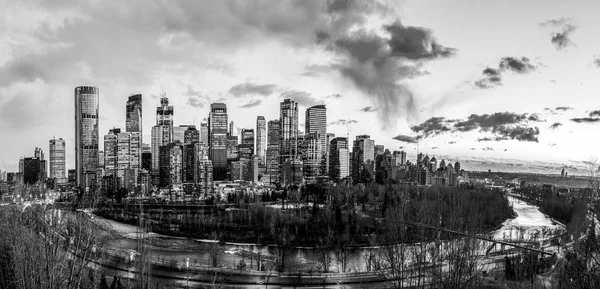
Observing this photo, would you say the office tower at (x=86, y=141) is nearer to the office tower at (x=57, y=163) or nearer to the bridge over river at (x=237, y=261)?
the office tower at (x=57, y=163)

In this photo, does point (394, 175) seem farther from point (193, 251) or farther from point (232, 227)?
point (193, 251)

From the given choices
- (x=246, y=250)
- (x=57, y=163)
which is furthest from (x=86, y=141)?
(x=246, y=250)

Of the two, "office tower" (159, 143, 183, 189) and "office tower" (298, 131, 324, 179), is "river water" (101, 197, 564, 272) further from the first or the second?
"office tower" (298, 131, 324, 179)

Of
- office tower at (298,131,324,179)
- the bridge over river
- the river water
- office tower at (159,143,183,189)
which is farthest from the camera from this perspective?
office tower at (298,131,324,179)

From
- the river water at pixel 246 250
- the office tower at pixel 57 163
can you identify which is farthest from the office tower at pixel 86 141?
the river water at pixel 246 250

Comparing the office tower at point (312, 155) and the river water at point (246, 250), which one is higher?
the office tower at point (312, 155)

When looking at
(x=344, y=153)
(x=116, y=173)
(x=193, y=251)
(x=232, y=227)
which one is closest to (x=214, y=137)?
(x=116, y=173)

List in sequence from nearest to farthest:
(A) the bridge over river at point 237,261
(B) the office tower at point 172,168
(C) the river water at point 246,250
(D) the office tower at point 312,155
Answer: (A) the bridge over river at point 237,261 → (C) the river water at point 246,250 → (B) the office tower at point 172,168 → (D) the office tower at point 312,155

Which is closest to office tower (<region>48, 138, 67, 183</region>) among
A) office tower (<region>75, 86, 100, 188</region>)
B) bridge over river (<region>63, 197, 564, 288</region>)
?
office tower (<region>75, 86, 100, 188</region>)

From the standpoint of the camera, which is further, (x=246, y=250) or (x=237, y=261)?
(x=246, y=250)

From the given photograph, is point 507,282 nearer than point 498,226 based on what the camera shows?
Yes

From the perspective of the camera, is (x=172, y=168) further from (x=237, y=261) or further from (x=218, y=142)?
(x=237, y=261)
